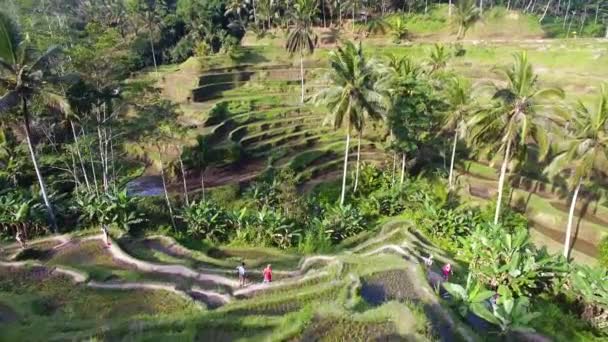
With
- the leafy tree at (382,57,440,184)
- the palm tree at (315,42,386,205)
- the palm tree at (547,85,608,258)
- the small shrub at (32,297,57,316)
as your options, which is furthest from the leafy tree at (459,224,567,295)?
the small shrub at (32,297,57,316)

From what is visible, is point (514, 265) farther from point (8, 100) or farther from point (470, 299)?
point (8, 100)

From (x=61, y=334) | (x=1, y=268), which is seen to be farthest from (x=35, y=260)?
(x=61, y=334)

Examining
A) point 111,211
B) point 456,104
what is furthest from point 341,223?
point 111,211

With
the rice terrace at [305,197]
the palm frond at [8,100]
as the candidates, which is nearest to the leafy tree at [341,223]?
the rice terrace at [305,197]

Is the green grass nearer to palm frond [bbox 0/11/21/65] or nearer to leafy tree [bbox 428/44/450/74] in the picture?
palm frond [bbox 0/11/21/65]

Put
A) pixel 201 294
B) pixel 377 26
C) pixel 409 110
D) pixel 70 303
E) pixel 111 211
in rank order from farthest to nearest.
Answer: pixel 377 26
pixel 409 110
pixel 111 211
pixel 201 294
pixel 70 303

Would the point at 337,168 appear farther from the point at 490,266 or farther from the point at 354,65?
the point at 490,266
